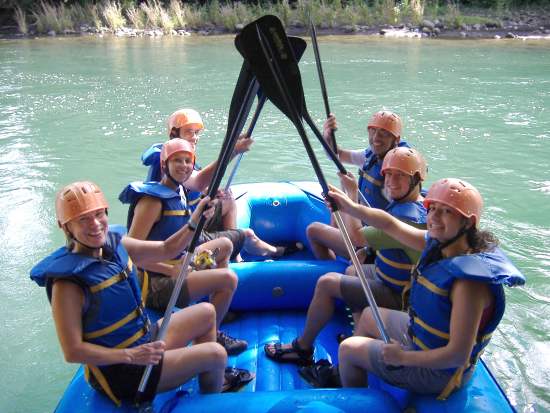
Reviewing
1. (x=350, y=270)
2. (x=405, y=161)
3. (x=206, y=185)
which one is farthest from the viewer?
(x=206, y=185)

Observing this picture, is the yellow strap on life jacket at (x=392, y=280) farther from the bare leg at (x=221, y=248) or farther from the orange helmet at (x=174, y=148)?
the orange helmet at (x=174, y=148)

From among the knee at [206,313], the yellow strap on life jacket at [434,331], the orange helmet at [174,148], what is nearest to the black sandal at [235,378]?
the knee at [206,313]

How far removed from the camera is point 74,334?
181 centimetres

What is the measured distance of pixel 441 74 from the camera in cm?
1166

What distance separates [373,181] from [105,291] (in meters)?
1.82

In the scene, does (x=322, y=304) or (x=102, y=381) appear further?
(x=322, y=304)

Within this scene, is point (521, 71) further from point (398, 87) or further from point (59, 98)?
point (59, 98)

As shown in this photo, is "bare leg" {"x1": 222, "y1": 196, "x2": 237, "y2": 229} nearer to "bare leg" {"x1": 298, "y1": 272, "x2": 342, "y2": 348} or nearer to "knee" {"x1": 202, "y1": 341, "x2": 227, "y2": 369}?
"bare leg" {"x1": 298, "y1": 272, "x2": 342, "y2": 348}

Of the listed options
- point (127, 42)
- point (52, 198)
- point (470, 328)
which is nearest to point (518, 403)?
point (470, 328)

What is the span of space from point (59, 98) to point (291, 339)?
28.9 ft

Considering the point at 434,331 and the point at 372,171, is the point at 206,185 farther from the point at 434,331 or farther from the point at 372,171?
the point at 434,331

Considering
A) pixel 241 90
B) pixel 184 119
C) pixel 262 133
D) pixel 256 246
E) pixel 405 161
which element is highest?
pixel 241 90

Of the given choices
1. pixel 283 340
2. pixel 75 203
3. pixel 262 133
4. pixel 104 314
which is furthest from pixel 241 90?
pixel 262 133

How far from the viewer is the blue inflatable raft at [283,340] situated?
195 cm
